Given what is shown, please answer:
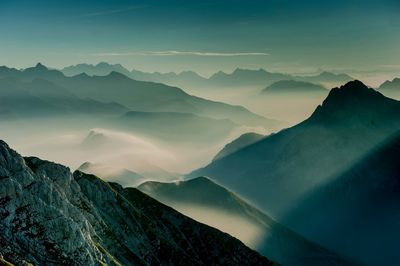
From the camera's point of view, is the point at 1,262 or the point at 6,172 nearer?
the point at 1,262

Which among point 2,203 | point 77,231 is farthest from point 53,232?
point 2,203

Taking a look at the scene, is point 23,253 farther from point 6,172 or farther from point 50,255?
point 6,172

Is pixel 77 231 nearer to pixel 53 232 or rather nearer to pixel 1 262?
pixel 53 232

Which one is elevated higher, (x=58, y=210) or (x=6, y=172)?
(x=6, y=172)

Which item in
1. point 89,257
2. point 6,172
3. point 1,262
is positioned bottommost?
point 89,257

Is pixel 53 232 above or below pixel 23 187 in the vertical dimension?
below

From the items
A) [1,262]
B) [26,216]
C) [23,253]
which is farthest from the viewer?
[26,216]

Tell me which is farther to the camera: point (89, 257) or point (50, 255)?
point (89, 257)

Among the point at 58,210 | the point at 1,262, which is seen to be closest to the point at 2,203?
the point at 58,210

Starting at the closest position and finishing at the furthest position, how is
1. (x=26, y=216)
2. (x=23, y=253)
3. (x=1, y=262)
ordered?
(x=1, y=262)
(x=23, y=253)
(x=26, y=216)
